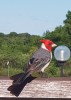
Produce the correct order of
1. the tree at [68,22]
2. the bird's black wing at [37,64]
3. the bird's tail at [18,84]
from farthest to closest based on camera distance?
the tree at [68,22] → the bird's black wing at [37,64] → the bird's tail at [18,84]

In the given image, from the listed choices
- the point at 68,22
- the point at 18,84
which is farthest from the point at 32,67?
the point at 68,22

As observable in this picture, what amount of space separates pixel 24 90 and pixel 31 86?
72mm

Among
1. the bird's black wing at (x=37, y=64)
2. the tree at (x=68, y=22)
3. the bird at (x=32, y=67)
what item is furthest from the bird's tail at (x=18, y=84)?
the tree at (x=68, y=22)

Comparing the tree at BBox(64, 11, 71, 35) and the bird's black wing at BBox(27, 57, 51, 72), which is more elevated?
the tree at BBox(64, 11, 71, 35)

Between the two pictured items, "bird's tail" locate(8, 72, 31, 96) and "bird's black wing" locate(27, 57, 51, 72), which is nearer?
"bird's tail" locate(8, 72, 31, 96)

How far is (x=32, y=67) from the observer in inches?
181

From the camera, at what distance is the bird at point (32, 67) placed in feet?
12.8

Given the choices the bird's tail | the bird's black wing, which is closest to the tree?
the bird's black wing

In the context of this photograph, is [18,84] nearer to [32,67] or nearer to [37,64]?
[32,67]

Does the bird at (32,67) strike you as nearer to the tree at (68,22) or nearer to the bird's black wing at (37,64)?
the bird's black wing at (37,64)

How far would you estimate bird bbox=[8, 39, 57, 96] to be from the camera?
3.91 m

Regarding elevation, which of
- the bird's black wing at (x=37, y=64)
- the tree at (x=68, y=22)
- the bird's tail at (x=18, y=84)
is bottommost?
the bird's tail at (x=18, y=84)

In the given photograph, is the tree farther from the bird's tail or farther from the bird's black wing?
the bird's tail

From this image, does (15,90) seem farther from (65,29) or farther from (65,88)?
(65,29)
